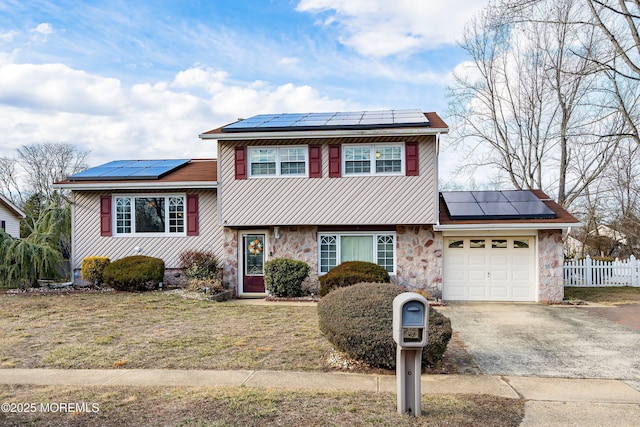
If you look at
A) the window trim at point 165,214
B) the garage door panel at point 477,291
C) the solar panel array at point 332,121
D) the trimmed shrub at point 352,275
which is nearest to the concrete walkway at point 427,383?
the trimmed shrub at point 352,275

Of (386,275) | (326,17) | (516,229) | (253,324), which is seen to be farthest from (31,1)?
(516,229)

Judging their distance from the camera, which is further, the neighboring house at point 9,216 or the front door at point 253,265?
the neighboring house at point 9,216

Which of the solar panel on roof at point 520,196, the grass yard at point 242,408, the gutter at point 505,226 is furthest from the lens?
the solar panel on roof at point 520,196

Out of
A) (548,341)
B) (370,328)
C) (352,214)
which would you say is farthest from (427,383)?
(352,214)

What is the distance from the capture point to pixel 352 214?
14.3m

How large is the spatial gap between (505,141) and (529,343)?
62.5 feet

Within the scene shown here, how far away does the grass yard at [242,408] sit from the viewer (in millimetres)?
4496

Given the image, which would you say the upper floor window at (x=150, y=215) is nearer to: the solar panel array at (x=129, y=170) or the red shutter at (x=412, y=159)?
the solar panel array at (x=129, y=170)

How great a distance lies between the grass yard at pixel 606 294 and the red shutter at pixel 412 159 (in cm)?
643

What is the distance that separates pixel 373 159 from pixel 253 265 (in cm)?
531

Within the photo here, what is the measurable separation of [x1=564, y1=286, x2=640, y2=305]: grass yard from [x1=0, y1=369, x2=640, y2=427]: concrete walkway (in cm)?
973

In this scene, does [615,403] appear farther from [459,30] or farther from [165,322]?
[459,30]

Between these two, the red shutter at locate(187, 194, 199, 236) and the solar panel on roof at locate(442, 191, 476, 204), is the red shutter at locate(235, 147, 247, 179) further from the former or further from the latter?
the solar panel on roof at locate(442, 191, 476, 204)

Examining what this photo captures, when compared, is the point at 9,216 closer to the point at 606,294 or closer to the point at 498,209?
the point at 498,209
